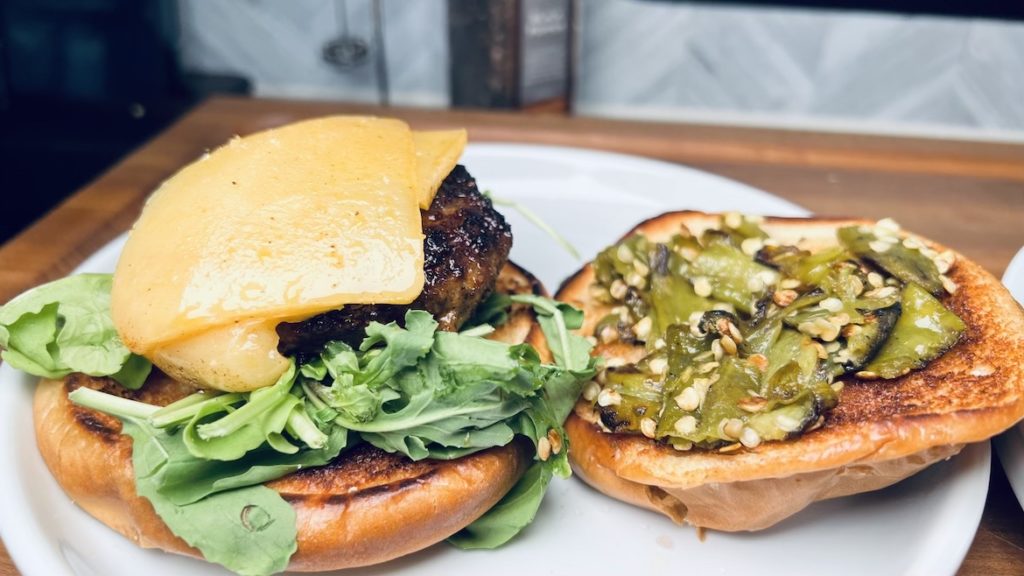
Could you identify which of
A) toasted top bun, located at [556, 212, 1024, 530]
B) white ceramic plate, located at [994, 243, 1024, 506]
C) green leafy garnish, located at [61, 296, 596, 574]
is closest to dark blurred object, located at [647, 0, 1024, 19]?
toasted top bun, located at [556, 212, 1024, 530]

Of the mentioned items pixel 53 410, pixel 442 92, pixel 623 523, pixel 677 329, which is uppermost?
pixel 677 329

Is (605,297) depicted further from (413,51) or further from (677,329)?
(413,51)

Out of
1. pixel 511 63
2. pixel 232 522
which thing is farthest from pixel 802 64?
pixel 232 522

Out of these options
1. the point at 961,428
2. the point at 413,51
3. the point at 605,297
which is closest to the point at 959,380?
the point at 961,428

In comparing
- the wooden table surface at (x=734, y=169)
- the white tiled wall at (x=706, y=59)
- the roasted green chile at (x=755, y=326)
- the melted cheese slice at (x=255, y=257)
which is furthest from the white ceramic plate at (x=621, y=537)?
the white tiled wall at (x=706, y=59)

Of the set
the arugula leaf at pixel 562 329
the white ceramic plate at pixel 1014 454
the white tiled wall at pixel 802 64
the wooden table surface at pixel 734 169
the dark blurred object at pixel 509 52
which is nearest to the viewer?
the white ceramic plate at pixel 1014 454

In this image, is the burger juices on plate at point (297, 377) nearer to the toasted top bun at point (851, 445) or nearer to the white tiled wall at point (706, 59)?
the toasted top bun at point (851, 445)

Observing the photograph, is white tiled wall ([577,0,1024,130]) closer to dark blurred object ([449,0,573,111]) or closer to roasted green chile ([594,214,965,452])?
dark blurred object ([449,0,573,111])

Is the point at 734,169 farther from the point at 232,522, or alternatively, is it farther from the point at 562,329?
the point at 232,522
